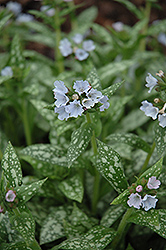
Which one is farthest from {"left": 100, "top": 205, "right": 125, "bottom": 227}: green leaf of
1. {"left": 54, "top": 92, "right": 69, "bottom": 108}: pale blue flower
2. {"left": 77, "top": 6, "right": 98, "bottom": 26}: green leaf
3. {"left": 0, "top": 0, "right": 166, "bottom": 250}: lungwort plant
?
{"left": 77, "top": 6, "right": 98, "bottom": 26}: green leaf

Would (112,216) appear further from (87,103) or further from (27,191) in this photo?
(87,103)

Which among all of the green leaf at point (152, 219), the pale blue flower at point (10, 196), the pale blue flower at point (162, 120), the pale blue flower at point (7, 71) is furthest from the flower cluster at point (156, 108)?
the pale blue flower at point (7, 71)

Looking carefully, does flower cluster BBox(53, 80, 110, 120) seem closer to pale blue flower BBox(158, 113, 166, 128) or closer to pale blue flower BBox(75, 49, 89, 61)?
pale blue flower BBox(158, 113, 166, 128)

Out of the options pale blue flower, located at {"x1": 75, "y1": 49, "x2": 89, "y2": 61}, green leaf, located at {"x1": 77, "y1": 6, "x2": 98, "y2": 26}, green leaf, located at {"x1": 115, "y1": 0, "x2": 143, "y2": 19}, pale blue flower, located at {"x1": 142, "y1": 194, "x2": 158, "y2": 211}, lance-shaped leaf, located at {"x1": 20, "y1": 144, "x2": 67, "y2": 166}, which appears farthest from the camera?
green leaf, located at {"x1": 77, "y1": 6, "x2": 98, "y2": 26}

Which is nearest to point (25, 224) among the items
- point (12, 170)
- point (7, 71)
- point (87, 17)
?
point (12, 170)

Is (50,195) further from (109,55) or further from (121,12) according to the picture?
(121,12)

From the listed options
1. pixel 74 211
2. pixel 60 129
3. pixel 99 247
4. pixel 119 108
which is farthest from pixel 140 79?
pixel 99 247

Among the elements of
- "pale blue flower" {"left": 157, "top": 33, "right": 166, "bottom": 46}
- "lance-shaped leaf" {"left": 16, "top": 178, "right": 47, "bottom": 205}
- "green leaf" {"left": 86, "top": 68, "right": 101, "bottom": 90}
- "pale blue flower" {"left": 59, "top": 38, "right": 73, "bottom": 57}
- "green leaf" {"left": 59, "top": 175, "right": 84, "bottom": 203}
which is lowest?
"green leaf" {"left": 59, "top": 175, "right": 84, "bottom": 203}
